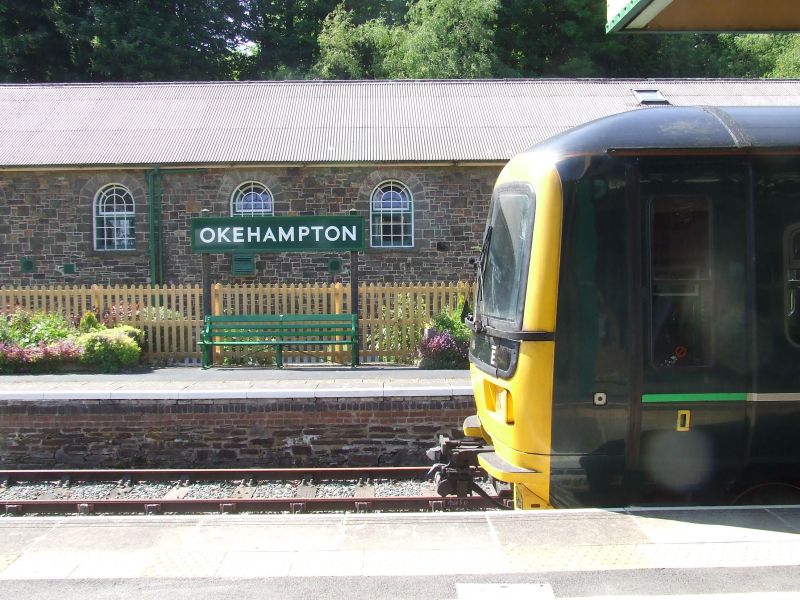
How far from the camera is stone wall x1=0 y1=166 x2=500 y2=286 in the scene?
1789cm

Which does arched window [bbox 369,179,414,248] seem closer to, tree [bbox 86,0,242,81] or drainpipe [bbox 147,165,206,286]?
drainpipe [bbox 147,165,206,286]

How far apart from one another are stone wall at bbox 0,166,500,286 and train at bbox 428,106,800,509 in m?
12.3

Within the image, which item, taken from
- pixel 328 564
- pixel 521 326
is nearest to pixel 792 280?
pixel 521 326

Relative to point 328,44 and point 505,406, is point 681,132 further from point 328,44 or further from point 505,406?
point 328,44

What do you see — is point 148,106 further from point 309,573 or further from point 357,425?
point 309,573

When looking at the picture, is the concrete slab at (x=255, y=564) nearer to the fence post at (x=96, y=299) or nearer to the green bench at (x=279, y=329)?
the green bench at (x=279, y=329)

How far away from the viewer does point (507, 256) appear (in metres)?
5.95

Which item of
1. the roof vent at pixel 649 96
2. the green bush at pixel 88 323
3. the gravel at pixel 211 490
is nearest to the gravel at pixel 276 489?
the gravel at pixel 211 490

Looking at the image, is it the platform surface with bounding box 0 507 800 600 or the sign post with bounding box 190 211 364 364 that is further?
the sign post with bounding box 190 211 364 364

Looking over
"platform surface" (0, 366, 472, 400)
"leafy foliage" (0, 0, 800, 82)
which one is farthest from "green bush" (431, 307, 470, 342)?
"leafy foliage" (0, 0, 800, 82)

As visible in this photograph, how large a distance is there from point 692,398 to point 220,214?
14.0m

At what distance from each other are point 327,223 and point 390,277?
5.52 meters

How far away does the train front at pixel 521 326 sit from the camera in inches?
211

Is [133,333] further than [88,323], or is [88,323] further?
[88,323]
